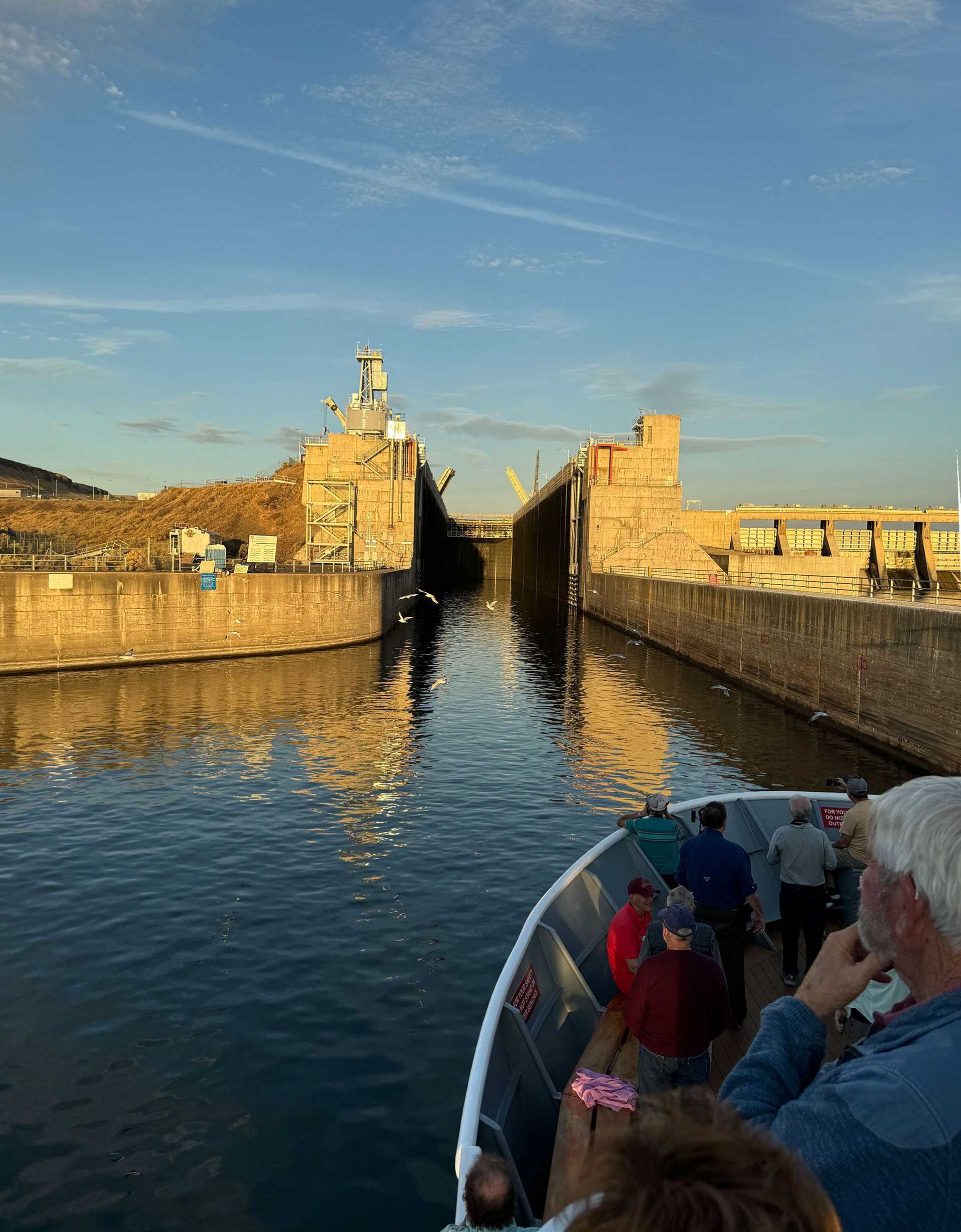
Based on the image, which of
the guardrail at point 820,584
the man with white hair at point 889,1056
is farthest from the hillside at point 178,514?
the man with white hair at point 889,1056

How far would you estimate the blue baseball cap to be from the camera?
20.8 ft

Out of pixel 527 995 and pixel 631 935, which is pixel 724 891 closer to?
pixel 631 935

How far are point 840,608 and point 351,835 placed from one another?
21633mm

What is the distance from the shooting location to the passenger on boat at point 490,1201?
193 inches

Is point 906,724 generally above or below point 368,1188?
above

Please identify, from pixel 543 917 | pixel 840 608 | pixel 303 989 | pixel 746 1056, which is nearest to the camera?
pixel 746 1056

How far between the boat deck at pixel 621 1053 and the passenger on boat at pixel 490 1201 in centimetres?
28

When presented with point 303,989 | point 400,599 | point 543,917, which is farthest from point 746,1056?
point 400,599

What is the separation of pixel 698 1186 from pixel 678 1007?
17.1 ft

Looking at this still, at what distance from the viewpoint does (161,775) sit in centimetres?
2375

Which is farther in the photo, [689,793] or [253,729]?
[253,729]

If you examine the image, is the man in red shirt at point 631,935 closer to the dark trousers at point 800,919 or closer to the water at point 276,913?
the dark trousers at point 800,919

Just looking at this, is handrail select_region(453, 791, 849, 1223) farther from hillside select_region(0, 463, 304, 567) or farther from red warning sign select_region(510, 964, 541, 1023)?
hillside select_region(0, 463, 304, 567)

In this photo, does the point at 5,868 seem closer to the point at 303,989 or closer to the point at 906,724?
the point at 303,989
